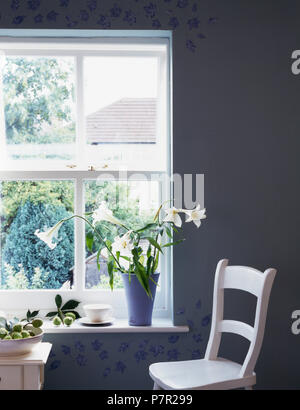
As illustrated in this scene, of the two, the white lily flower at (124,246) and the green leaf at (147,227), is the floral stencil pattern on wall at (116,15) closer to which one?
the green leaf at (147,227)

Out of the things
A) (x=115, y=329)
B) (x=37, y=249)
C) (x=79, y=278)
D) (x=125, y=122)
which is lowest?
(x=115, y=329)

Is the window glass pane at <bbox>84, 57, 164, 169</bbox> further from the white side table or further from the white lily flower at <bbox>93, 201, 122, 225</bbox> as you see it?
the white side table

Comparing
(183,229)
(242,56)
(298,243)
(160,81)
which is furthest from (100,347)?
(242,56)

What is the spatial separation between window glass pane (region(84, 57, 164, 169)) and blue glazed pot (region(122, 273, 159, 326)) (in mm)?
637

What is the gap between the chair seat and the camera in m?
2.00

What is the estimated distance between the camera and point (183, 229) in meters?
2.54

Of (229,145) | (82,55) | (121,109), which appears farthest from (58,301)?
(82,55)

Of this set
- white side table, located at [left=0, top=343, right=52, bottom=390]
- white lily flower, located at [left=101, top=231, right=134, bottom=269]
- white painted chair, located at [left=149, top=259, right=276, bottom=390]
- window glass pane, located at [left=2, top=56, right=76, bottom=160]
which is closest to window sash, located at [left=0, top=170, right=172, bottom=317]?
window glass pane, located at [left=2, top=56, right=76, bottom=160]

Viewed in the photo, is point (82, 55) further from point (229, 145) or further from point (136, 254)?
point (136, 254)

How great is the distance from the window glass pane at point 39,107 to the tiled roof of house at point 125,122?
0.39ft

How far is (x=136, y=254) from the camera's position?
2.39 meters

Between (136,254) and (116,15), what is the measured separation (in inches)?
46.2

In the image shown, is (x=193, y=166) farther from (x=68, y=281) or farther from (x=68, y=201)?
(x=68, y=281)
